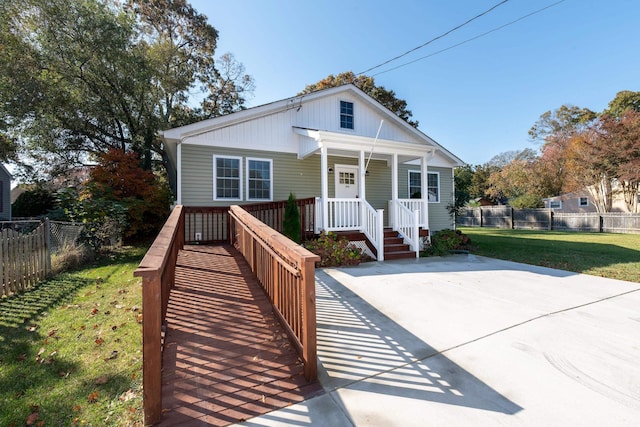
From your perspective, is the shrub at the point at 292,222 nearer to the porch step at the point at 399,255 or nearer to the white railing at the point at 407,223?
the porch step at the point at 399,255

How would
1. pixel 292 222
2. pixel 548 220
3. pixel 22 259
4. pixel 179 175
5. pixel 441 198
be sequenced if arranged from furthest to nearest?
1. pixel 548 220
2. pixel 441 198
3. pixel 179 175
4. pixel 292 222
5. pixel 22 259

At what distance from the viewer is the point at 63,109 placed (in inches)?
523

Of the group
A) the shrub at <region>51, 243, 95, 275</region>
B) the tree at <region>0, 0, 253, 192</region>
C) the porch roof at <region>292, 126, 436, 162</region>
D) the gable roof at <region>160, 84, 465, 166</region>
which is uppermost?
the tree at <region>0, 0, 253, 192</region>

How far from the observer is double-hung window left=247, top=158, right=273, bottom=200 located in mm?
9375

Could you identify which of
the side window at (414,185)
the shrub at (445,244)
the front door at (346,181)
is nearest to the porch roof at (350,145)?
the front door at (346,181)

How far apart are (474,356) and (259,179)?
8.00 meters

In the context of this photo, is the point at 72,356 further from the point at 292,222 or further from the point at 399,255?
the point at 399,255

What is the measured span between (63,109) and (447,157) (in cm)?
1777

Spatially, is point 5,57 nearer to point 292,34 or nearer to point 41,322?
point 292,34

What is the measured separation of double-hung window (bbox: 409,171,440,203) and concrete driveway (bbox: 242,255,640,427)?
24.9 ft

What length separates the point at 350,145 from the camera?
837 cm

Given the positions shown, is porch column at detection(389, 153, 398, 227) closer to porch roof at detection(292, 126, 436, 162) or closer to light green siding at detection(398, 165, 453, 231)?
porch roof at detection(292, 126, 436, 162)

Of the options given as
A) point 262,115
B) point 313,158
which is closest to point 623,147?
point 313,158

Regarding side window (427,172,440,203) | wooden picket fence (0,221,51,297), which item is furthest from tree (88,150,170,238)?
side window (427,172,440,203)
